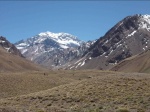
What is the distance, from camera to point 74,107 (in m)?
35.7

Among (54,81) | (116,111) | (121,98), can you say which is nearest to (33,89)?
(54,81)

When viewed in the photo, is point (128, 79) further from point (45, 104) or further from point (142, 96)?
point (45, 104)

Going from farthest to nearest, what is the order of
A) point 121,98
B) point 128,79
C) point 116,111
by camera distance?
1. point 128,79
2. point 121,98
3. point 116,111

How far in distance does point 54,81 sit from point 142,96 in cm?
4572

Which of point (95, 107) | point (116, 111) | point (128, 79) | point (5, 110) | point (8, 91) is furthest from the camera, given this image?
point (8, 91)

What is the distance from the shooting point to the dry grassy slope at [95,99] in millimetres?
34562

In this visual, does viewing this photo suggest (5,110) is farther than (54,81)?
No

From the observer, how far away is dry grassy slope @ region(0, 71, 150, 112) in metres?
34.6

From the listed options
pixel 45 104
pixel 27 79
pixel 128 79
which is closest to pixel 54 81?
pixel 27 79

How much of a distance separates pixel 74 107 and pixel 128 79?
19251 mm

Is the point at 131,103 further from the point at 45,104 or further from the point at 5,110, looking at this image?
the point at 5,110

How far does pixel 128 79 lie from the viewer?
52.2 metres

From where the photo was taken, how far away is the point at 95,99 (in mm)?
39750

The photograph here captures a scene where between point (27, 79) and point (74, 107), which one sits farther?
point (27, 79)
